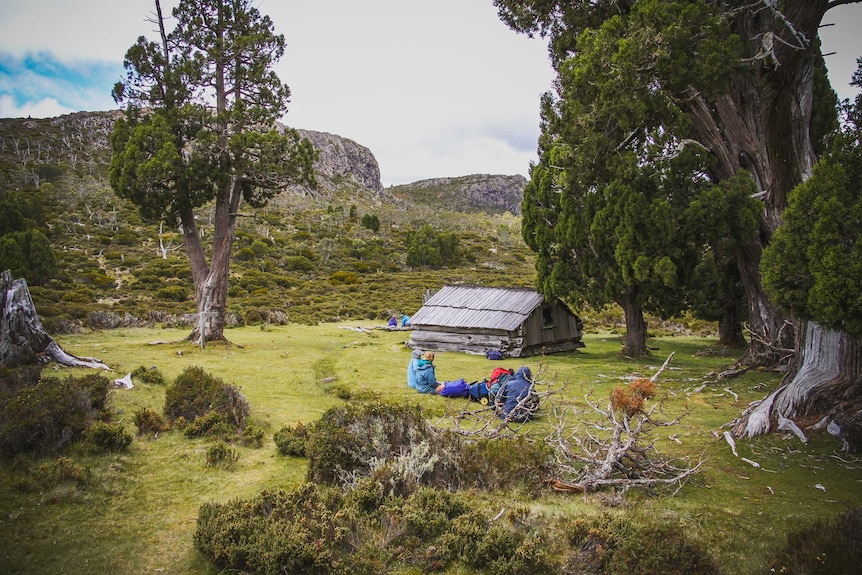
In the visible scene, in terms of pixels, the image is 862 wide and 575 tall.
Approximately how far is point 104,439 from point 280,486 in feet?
8.05

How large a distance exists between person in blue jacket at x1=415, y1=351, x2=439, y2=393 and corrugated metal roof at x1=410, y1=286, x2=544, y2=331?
630cm

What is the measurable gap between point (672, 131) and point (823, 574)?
35.6 ft

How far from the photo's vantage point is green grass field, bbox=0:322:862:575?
4.48 meters

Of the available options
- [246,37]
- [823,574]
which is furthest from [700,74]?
[246,37]

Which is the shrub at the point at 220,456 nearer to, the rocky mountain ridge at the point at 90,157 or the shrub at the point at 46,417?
the shrub at the point at 46,417

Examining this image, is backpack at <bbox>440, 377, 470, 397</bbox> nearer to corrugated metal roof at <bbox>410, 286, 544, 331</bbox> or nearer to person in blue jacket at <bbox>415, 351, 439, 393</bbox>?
person in blue jacket at <bbox>415, 351, 439, 393</bbox>

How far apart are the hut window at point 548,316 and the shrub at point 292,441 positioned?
12.5 m

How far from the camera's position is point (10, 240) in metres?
27.4

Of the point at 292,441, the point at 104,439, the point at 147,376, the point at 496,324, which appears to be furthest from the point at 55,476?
the point at 496,324

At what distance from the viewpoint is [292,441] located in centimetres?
714

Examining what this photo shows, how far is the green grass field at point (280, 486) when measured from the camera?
14.7ft

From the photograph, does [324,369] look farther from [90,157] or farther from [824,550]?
[90,157]

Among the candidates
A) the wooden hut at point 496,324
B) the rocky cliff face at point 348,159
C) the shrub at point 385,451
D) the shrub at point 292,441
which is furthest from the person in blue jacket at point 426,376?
the rocky cliff face at point 348,159

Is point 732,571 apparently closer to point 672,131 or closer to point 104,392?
point 104,392
